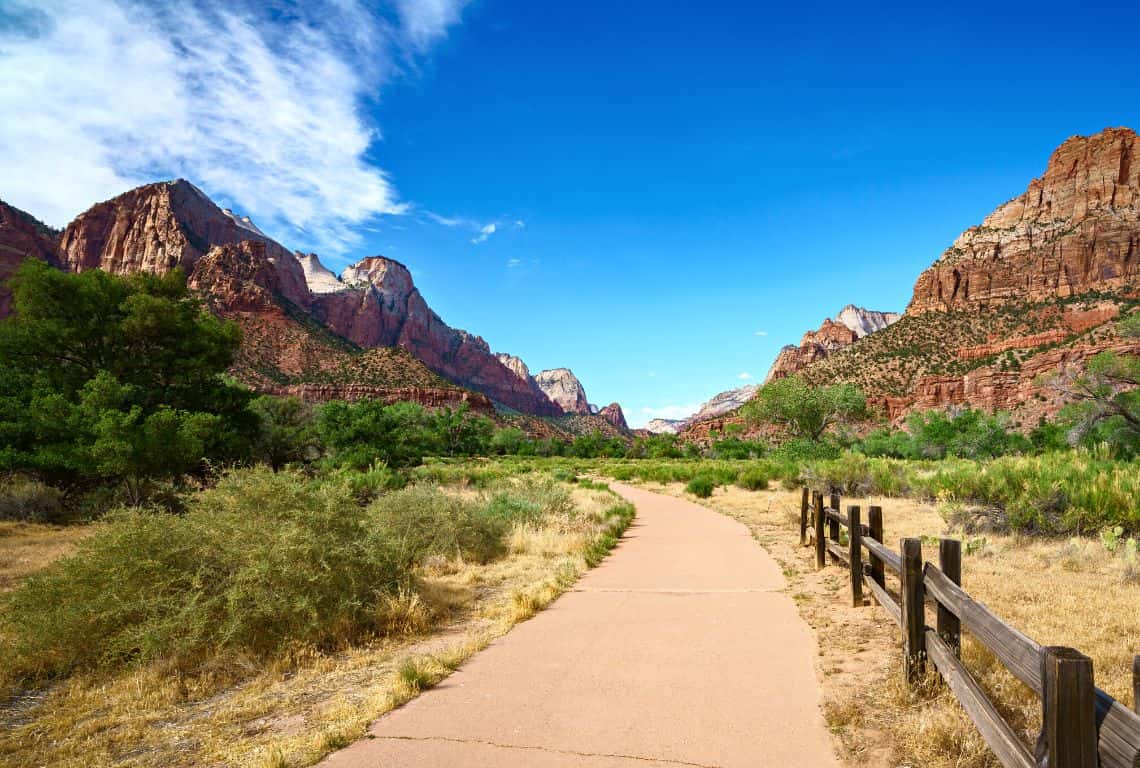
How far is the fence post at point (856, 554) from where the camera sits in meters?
7.61

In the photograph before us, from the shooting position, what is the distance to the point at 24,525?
49.6 ft

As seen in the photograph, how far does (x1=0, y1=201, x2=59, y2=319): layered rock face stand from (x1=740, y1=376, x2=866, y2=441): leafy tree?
11915cm

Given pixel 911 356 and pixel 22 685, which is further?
pixel 911 356

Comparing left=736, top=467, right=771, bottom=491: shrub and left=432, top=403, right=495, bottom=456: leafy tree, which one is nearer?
left=736, top=467, right=771, bottom=491: shrub

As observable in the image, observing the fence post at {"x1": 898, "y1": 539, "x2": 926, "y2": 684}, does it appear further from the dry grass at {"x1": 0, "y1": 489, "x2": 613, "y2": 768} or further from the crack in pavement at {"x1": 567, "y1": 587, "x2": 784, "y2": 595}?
the dry grass at {"x1": 0, "y1": 489, "x2": 613, "y2": 768}

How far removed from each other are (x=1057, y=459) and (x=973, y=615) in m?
11.7

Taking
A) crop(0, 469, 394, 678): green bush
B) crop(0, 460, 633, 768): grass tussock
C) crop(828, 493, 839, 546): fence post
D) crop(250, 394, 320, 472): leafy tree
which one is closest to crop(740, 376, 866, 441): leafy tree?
crop(250, 394, 320, 472): leafy tree

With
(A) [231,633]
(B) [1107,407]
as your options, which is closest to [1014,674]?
(A) [231,633]

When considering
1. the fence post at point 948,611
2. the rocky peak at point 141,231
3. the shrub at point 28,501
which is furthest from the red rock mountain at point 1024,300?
the rocky peak at point 141,231

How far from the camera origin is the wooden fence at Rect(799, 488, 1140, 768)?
2391 mm

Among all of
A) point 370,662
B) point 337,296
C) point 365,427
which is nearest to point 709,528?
point 370,662

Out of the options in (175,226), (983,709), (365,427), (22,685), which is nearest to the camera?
Answer: (983,709)

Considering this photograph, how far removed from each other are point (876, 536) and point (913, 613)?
263cm

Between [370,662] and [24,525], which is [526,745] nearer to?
[370,662]
